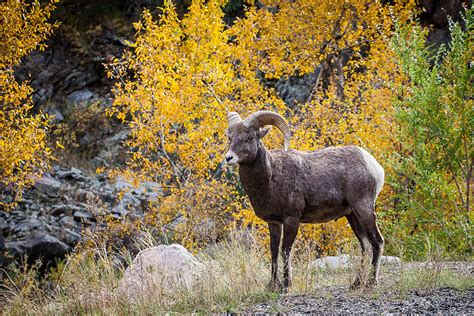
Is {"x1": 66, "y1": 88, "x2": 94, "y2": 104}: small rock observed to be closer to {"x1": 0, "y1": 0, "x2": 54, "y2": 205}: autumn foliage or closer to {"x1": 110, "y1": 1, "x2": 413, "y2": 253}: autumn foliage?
{"x1": 110, "y1": 1, "x2": 413, "y2": 253}: autumn foliage

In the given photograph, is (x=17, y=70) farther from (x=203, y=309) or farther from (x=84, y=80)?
(x=203, y=309)

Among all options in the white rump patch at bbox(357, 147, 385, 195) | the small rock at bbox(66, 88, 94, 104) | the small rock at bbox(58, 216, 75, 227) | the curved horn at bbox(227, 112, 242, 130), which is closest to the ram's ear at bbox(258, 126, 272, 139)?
the curved horn at bbox(227, 112, 242, 130)

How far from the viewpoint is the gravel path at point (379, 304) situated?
5469 millimetres

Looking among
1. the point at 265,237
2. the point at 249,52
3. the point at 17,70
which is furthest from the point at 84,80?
the point at 265,237

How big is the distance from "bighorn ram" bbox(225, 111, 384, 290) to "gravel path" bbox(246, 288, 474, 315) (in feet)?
1.50

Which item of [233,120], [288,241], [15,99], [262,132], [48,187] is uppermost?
→ [15,99]

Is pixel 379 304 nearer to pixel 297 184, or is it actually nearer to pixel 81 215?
pixel 297 184

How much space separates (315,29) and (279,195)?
8.31 m

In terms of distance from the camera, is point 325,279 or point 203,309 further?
point 325,279

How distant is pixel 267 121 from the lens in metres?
6.57

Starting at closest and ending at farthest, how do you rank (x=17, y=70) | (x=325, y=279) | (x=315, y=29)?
1. (x=325, y=279)
2. (x=315, y=29)
3. (x=17, y=70)

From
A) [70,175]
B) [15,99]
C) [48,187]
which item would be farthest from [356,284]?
[70,175]

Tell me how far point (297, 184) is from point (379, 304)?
1.53 meters

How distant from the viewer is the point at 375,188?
267 inches
